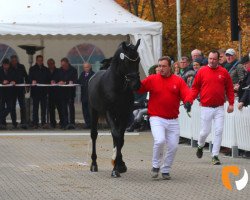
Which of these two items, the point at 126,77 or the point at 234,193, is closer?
the point at 234,193

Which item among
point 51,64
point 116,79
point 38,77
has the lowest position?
point 38,77

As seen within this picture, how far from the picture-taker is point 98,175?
15.4 m

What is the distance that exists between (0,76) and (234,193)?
16625mm

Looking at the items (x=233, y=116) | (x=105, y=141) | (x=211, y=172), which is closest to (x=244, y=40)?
(x=105, y=141)

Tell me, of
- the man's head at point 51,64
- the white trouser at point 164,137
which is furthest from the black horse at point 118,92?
the man's head at point 51,64

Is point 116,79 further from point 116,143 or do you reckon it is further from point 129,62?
point 116,143

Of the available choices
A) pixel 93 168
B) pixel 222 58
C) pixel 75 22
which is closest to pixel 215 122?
pixel 93 168

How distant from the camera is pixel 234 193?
12727 millimetres

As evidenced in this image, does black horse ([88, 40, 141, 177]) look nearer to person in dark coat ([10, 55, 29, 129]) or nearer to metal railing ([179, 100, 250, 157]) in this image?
metal railing ([179, 100, 250, 157])

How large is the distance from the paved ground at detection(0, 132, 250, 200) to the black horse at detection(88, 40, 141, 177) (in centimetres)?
56

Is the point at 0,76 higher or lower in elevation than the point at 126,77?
lower

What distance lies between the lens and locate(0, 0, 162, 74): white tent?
28.2 m

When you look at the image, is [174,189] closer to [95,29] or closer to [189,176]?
[189,176]

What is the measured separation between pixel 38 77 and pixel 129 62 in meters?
13.8
